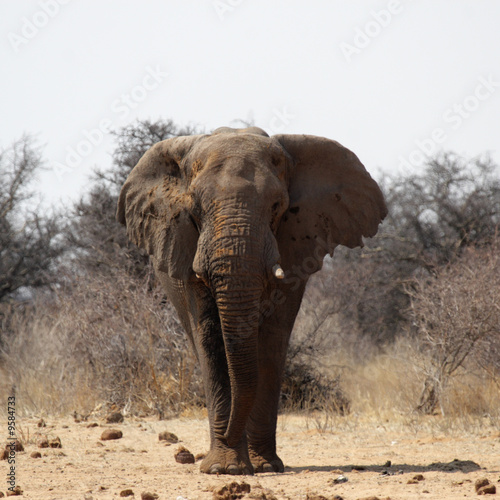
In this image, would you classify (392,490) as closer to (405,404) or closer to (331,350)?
(405,404)

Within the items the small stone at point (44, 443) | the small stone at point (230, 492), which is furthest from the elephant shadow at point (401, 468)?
the small stone at point (44, 443)

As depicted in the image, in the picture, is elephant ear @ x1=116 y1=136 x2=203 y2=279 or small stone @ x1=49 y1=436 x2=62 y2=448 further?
small stone @ x1=49 y1=436 x2=62 y2=448

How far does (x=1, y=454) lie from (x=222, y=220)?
3359 millimetres

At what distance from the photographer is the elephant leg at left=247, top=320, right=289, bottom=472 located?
22.9 ft

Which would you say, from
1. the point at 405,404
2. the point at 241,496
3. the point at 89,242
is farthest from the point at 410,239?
the point at 241,496

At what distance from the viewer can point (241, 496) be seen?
5348 mm

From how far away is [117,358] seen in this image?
38.3 feet

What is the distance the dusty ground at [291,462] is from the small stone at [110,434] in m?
0.07

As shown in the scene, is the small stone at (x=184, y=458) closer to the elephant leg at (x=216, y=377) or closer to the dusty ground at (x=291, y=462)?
the dusty ground at (x=291, y=462)

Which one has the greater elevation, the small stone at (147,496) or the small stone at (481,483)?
the small stone at (481,483)

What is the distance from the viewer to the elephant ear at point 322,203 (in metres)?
7.01

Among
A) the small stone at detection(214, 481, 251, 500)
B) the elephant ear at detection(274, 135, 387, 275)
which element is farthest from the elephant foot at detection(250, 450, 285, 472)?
the elephant ear at detection(274, 135, 387, 275)

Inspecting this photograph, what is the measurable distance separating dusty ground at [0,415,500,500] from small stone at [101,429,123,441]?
0.07 metres

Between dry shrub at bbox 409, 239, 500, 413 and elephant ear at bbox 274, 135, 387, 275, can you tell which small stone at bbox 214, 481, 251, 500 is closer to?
elephant ear at bbox 274, 135, 387, 275
